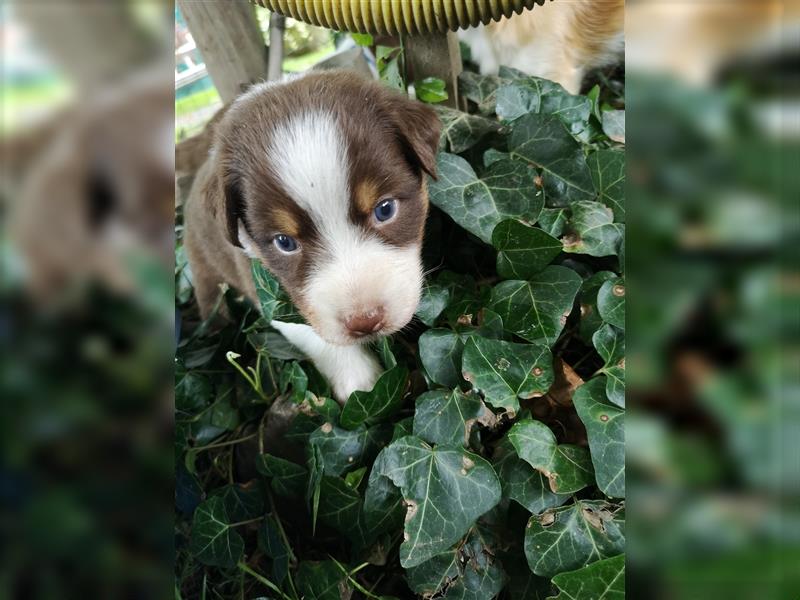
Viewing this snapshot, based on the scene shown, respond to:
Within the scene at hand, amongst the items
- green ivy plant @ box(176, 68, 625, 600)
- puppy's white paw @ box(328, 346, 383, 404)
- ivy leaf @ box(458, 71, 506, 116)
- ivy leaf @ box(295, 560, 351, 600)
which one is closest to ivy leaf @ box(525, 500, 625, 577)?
green ivy plant @ box(176, 68, 625, 600)

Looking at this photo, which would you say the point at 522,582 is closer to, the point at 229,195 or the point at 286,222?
the point at 286,222

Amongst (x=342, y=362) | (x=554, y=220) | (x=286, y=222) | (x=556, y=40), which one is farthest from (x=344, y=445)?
(x=556, y=40)

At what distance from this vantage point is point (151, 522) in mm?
419

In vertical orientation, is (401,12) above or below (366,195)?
above

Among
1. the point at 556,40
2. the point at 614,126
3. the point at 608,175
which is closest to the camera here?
the point at 608,175

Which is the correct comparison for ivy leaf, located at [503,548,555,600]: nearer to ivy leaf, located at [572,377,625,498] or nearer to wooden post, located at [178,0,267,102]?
ivy leaf, located at [572,377,625,498]

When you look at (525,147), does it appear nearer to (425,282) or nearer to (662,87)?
(425,282)

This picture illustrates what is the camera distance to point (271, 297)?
177cm

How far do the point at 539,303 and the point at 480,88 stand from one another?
0.99 metres

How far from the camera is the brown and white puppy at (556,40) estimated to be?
112 inches

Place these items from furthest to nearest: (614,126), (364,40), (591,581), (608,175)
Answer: (364,40)
(614,126)
(608,175)
(591,581)

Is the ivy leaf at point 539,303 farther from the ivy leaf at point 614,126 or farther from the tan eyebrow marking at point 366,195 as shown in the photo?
the ivy leaf at point 614,126

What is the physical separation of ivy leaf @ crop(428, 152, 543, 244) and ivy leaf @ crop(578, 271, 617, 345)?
221 millimetres

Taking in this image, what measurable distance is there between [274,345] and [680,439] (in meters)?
1.60
